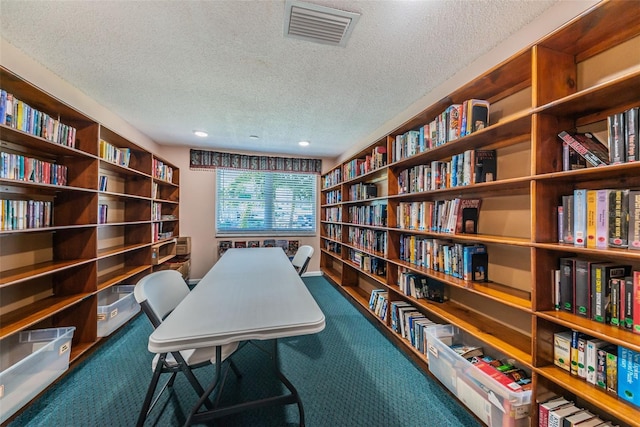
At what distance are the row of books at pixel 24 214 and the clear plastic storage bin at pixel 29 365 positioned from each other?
777mm

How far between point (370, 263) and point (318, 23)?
7.81ft

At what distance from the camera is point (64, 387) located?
5.48 feet

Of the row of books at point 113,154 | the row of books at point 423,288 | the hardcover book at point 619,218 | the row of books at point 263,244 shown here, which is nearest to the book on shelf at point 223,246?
the row of books at point 263,244

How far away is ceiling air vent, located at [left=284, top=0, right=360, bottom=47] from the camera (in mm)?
1333

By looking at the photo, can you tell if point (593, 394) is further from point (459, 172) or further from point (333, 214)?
point (333, 214)

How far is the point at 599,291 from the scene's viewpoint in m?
1.04

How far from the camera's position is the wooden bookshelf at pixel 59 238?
1.58 meters

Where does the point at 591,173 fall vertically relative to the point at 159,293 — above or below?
above

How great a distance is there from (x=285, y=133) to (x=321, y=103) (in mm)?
1049

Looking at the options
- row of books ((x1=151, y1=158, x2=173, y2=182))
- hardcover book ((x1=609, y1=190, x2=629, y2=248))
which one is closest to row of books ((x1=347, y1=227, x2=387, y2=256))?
hardcover book ((x1=609, y1=190, x2=629, y2=248))

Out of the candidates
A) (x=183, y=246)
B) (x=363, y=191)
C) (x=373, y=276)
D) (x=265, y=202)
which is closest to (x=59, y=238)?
(x=183, y=246)

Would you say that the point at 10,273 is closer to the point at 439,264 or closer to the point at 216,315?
the point at 216,315

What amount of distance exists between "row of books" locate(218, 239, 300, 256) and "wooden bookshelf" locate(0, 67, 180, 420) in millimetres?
1557

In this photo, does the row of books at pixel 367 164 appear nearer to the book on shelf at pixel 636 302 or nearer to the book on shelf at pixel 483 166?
the book on shelf at pixel 483 166
